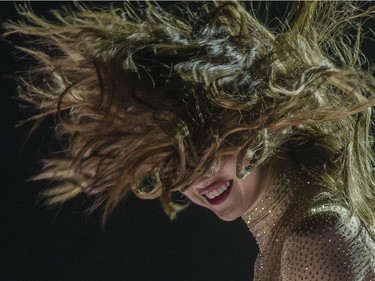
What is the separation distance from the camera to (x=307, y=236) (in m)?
1.01

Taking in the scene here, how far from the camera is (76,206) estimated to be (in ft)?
5.46

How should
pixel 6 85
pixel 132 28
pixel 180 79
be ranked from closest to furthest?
1. pixel 180 79
2. pixel 132 28
3. pixel 6 85

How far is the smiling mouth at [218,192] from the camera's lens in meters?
1.11

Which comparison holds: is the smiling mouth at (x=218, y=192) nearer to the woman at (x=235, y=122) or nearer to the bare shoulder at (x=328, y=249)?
the woman at (x=235, y=122)

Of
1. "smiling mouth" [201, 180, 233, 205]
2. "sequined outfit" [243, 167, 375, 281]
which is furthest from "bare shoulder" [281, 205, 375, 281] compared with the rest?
"smiling mouth" [201, 180, 233, 205]

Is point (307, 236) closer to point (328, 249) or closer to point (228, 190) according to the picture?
point (328, 249)

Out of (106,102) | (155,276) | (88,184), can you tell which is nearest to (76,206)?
(155,276)

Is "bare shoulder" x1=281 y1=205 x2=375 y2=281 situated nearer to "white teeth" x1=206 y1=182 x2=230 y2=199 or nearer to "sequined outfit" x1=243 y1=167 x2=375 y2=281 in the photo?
"sequined outfit" x1=243 y1=167 x2=375 y2=281

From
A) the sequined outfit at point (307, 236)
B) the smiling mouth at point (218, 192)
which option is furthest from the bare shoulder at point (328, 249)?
the smiling mouth at point (218, 192)

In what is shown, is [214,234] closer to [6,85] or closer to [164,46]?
[6,85]

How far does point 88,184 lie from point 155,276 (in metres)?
0.54

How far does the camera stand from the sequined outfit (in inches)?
39.1

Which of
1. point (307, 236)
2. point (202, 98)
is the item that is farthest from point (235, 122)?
point (307, 236)

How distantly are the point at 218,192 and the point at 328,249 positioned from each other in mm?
180
